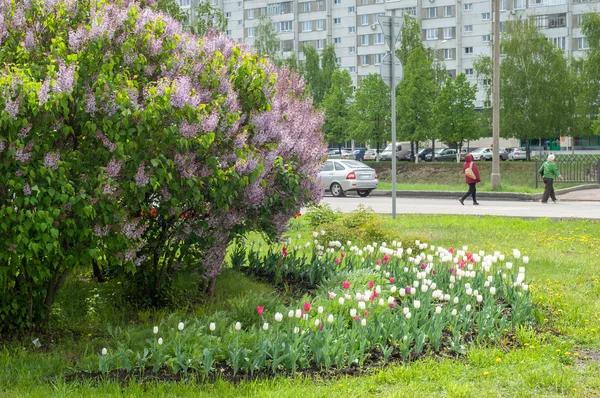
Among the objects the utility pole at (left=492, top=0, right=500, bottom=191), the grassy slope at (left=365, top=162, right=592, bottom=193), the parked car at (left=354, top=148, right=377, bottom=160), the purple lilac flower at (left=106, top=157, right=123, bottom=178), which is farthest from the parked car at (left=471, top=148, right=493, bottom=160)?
the purple lilac flower at (left=106, top=157, right=123, bottom=178)

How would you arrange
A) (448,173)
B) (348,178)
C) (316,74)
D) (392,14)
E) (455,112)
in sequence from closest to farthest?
(348,178), (448,173), (455,112), (316,74), (392,14)

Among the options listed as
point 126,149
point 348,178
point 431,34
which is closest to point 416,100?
point 348,178

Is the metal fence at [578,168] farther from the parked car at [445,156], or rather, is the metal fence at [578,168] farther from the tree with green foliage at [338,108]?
the parked car at [445,156]

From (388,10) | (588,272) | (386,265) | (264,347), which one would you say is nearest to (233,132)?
(264,347)

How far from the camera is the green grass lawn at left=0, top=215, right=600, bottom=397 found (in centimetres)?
516

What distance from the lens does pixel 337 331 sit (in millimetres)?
6094

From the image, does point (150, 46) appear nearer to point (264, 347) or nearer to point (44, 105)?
point (44, 105)

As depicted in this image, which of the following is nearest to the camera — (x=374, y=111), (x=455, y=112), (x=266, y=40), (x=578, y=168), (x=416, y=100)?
(x=578, y=168)

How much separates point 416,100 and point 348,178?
24936mm

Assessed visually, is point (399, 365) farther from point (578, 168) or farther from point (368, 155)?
point (368, 155)

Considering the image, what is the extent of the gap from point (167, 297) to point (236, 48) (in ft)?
7.71

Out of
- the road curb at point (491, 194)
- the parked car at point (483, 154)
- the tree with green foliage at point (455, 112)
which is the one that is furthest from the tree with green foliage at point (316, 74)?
the road curb at point (491, 194)

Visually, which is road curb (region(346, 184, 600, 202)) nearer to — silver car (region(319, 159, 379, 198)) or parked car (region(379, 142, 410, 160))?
silver car (region(319, 159, 379, 198))

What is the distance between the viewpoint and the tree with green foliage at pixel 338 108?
6303cm
